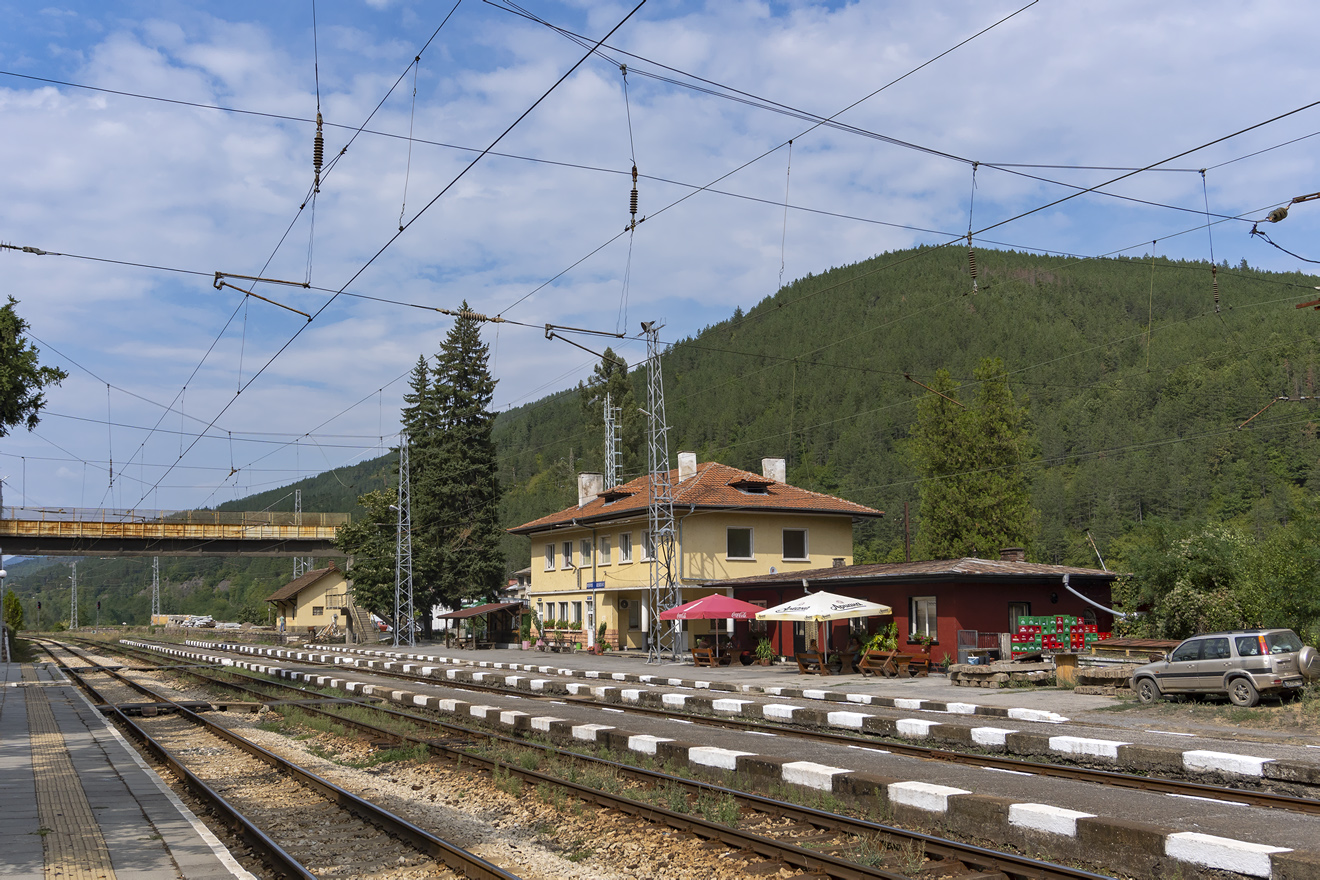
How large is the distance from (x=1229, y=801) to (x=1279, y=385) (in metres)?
70.6

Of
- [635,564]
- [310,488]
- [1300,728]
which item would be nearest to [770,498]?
[635,564]

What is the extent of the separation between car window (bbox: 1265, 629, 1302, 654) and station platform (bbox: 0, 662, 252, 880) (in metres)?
17.4

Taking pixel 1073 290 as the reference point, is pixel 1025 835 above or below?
below

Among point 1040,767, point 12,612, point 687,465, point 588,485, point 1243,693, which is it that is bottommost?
point 12,612

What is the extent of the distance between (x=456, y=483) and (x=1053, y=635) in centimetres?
4374

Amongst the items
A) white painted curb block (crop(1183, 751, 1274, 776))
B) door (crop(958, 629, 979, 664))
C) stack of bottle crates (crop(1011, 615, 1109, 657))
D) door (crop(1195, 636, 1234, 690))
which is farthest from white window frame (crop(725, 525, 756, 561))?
white painted curb block (crop(1183, 751, 1274, 776))

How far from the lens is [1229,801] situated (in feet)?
33.0

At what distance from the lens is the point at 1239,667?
18141mm

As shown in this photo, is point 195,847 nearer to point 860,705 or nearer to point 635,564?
point 860,705

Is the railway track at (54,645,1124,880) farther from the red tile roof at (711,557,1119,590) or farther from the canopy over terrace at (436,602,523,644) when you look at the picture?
the canopy over terrace at (436,602,523,644)

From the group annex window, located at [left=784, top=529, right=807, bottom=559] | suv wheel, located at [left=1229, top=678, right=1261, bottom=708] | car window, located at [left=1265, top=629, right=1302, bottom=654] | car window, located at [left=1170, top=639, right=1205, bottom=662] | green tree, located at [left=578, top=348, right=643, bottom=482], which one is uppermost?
green tree, located at [left=578, top=348, right=643, bottom=482]

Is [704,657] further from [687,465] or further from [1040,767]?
[1040,767]

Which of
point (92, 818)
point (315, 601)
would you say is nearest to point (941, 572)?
point (92, 818)

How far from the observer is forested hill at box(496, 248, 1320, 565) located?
7662 centimetres
